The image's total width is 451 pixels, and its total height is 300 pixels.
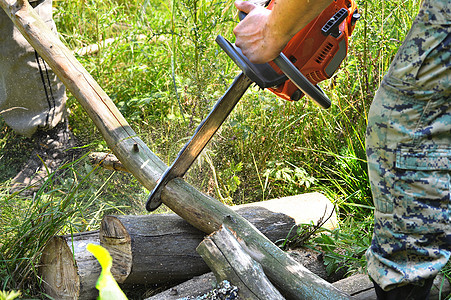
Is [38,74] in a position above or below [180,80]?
above

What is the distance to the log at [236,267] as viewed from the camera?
1912 mm

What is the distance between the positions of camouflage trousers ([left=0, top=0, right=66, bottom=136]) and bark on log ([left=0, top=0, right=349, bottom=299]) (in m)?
0.33

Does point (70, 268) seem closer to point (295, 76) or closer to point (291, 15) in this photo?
point (295, 76)

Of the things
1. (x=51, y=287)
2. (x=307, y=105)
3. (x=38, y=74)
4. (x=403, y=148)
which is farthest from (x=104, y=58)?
(x=403, y=148)

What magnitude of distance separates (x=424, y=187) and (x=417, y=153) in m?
0.12

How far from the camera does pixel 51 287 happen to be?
248 cm

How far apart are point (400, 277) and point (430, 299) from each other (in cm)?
63

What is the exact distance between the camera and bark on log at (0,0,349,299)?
2094 mm

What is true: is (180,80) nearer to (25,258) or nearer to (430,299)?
(25,258)

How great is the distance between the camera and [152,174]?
8.86 feet

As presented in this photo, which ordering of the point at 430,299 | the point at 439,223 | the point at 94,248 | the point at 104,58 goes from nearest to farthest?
the point at 94,248
the point at 439,223
the point at 430,299
the point at 104,58

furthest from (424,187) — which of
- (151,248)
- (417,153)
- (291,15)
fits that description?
(151,248)

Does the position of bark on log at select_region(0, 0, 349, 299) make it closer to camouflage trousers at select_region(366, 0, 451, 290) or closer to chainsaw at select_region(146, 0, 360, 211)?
camouflage trousers at select_region(366, 0, 451, 290)

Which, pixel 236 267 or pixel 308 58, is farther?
pixel 308 58
